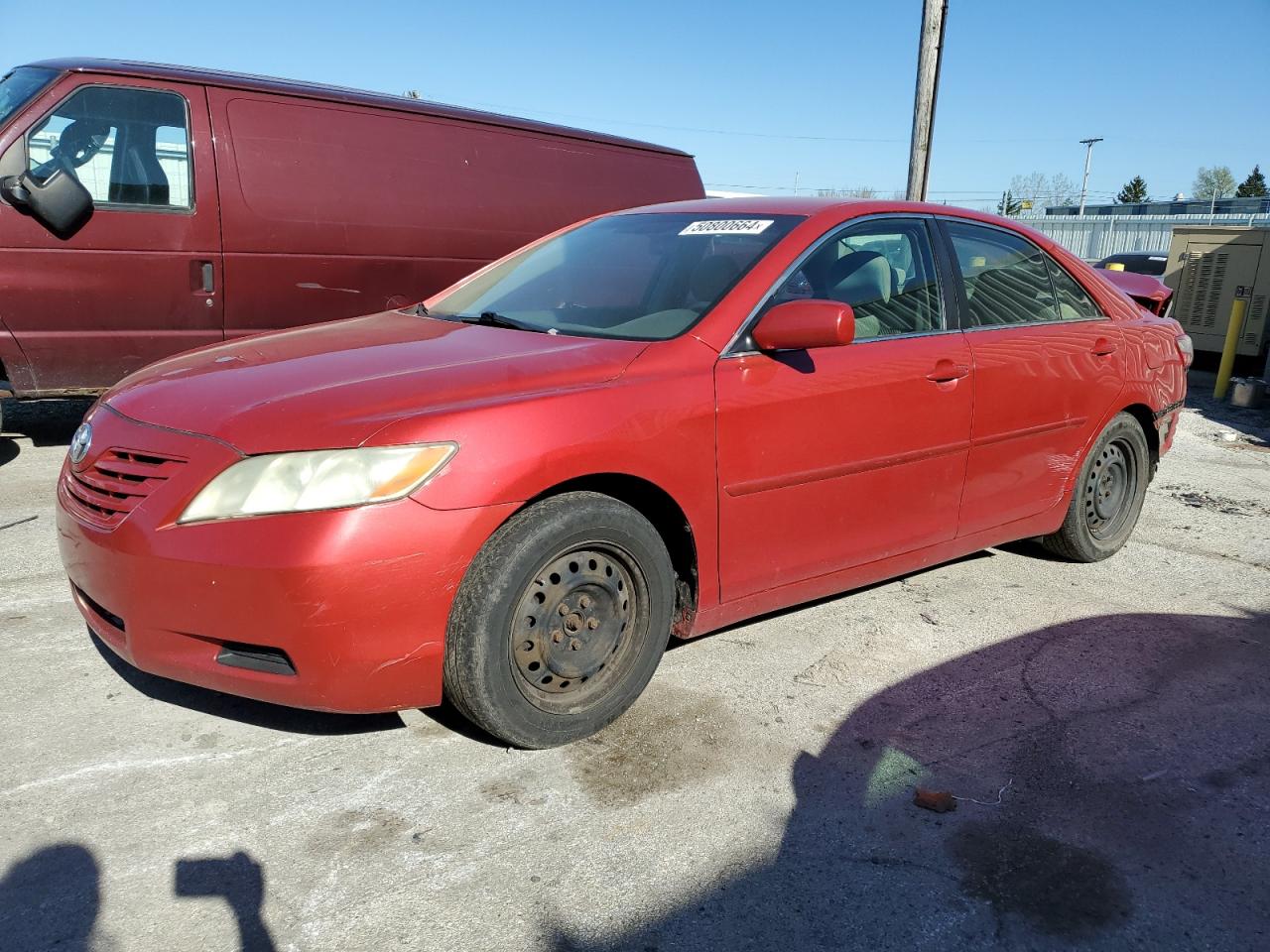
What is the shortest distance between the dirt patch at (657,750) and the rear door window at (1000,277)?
189 cm

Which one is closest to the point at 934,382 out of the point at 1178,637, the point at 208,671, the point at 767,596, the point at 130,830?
the point at 767,596

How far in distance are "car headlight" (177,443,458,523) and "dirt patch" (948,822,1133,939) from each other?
1.65 metres

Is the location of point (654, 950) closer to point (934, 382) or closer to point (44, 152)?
point (934, 382)

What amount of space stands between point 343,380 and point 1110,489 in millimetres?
3647

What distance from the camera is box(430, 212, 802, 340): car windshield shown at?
338cm

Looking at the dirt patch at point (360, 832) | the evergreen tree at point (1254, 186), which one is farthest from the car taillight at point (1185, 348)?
the evergreen tree at point (1254, 186)

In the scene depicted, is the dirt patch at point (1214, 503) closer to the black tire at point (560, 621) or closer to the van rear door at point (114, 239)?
the black tire at point (560, 621)

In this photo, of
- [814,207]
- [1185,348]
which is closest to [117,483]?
[814,207]

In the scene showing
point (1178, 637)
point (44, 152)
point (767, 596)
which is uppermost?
point (44, 152)

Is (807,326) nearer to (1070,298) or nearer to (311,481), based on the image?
(311,481)

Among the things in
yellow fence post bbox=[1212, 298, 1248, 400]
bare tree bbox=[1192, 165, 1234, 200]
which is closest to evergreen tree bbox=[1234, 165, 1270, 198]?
bare tree bbox=[1192, 165, 1234, 200]

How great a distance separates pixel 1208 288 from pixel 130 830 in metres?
11.6

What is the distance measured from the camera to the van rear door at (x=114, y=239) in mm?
5660

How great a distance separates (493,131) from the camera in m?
7.20
